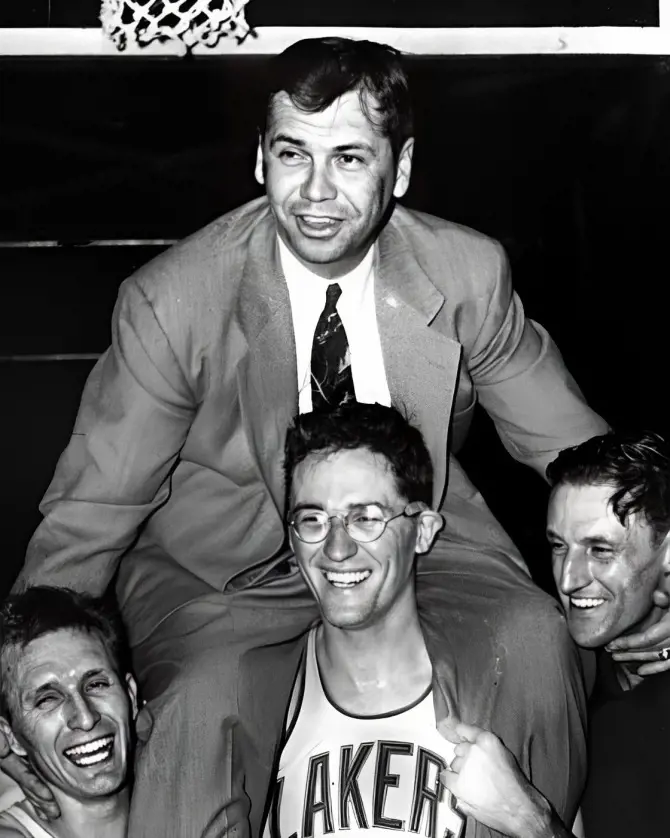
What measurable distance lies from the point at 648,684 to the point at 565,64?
1.30 meters

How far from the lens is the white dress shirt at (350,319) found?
2.77 meters

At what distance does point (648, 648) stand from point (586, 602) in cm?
13

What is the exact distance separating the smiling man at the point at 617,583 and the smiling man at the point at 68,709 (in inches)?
29.6

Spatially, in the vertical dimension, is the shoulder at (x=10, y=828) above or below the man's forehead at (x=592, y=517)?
below

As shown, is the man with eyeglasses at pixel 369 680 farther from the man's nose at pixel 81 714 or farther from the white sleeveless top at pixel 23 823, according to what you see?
the white sleeveless top at pixel 23 823

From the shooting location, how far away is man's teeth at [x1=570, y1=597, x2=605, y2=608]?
2.67 m

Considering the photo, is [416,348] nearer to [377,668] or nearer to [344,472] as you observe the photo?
[344,472]

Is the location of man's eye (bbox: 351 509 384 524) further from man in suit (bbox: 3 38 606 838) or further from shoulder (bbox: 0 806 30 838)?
shoulder (bbox: 0 806 30 838)

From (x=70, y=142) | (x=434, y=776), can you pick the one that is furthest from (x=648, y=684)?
(x=70, y=142)

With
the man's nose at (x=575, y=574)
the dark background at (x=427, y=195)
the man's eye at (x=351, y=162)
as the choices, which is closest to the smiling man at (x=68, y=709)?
the dark background at (x=427, y=195)

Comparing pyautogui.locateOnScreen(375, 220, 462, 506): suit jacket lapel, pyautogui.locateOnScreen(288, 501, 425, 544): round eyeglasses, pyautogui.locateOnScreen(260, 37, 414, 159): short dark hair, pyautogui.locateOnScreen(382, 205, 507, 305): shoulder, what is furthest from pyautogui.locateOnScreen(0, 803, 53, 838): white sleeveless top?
pyautogui.locateOnScreen(260, 37, 414, 159): short dark hair

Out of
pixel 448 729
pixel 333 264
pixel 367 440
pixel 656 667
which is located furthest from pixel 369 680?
pixel 333 264

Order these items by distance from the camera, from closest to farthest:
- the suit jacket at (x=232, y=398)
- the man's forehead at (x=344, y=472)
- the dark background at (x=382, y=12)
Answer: the man's forehead at (x=344, y=472)
the suit jacket at (x=232, y=398)
the dark background at (x=382, y=12)

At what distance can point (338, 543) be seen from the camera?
2.54m
